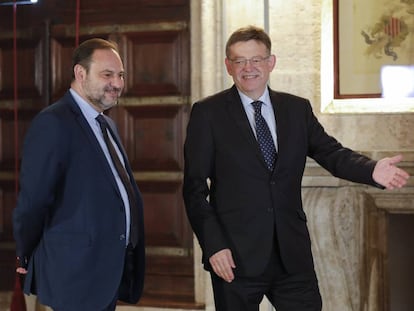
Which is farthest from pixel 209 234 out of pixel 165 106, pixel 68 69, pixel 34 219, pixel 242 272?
pixel 68 69

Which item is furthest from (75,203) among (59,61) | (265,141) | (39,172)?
(59,61)

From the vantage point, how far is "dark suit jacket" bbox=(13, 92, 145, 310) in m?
2.84

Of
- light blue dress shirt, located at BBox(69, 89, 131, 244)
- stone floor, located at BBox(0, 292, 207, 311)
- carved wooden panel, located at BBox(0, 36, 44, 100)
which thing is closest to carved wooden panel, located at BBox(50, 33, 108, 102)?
carved wooden panel, located at BBox(0, 36, 44, 100)

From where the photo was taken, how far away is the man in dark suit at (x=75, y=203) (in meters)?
2.84

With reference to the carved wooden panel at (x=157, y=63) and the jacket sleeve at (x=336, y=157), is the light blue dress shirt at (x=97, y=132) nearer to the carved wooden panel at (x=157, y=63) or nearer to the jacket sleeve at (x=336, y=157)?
the jacket sleeve at (x=336, y=157)

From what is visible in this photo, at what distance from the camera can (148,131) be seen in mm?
5031

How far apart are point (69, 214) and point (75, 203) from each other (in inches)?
1.9

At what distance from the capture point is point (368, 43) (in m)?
4.27

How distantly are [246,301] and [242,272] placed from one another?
0.12m

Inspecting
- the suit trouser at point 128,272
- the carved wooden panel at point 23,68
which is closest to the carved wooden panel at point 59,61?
the carved wooden panel at point 23,68

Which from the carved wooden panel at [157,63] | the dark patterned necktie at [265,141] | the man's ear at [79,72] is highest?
the carved wooden panel at [157,63]

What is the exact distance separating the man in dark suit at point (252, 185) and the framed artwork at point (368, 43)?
1.25 meters

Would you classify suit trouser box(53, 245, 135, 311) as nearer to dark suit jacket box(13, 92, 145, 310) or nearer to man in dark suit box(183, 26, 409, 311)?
dark suit jacket box(13, 92, 145, 310)

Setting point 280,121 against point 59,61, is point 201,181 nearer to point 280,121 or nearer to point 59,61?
point 280,121
